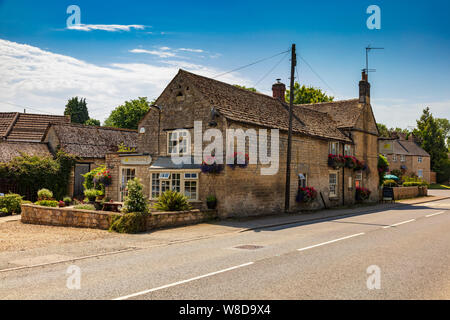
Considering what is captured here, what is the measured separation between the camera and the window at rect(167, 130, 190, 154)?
840 inches

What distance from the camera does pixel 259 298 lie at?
21.1 feet

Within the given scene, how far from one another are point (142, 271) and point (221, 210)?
1055cm

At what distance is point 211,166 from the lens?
1902 centimetres

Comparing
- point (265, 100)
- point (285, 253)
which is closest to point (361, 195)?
point (265, 100)

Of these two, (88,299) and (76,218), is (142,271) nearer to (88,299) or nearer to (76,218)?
(88,299)

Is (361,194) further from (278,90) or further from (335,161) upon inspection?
(278,90)

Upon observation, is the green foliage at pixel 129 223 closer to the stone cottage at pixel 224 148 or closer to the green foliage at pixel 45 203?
the stone cottage at pixel 224 148

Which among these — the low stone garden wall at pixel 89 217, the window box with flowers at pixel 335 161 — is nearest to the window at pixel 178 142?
the low stone garden wall at pixel 89 217

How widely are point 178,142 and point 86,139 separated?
43.3 feet

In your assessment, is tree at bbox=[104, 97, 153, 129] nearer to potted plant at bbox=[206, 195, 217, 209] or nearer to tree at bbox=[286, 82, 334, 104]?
tree at bbox=[286, 82, 334, 104]

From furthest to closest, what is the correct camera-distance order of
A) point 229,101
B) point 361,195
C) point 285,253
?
point 361,195 → point 229,101 → point 285,253

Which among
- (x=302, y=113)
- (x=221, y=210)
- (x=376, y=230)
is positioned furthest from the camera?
(x=302, y=113)

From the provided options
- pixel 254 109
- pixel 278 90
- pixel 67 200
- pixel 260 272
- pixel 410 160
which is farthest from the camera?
pixel 410 160

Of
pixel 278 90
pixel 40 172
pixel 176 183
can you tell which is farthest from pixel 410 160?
pixel 40 172
